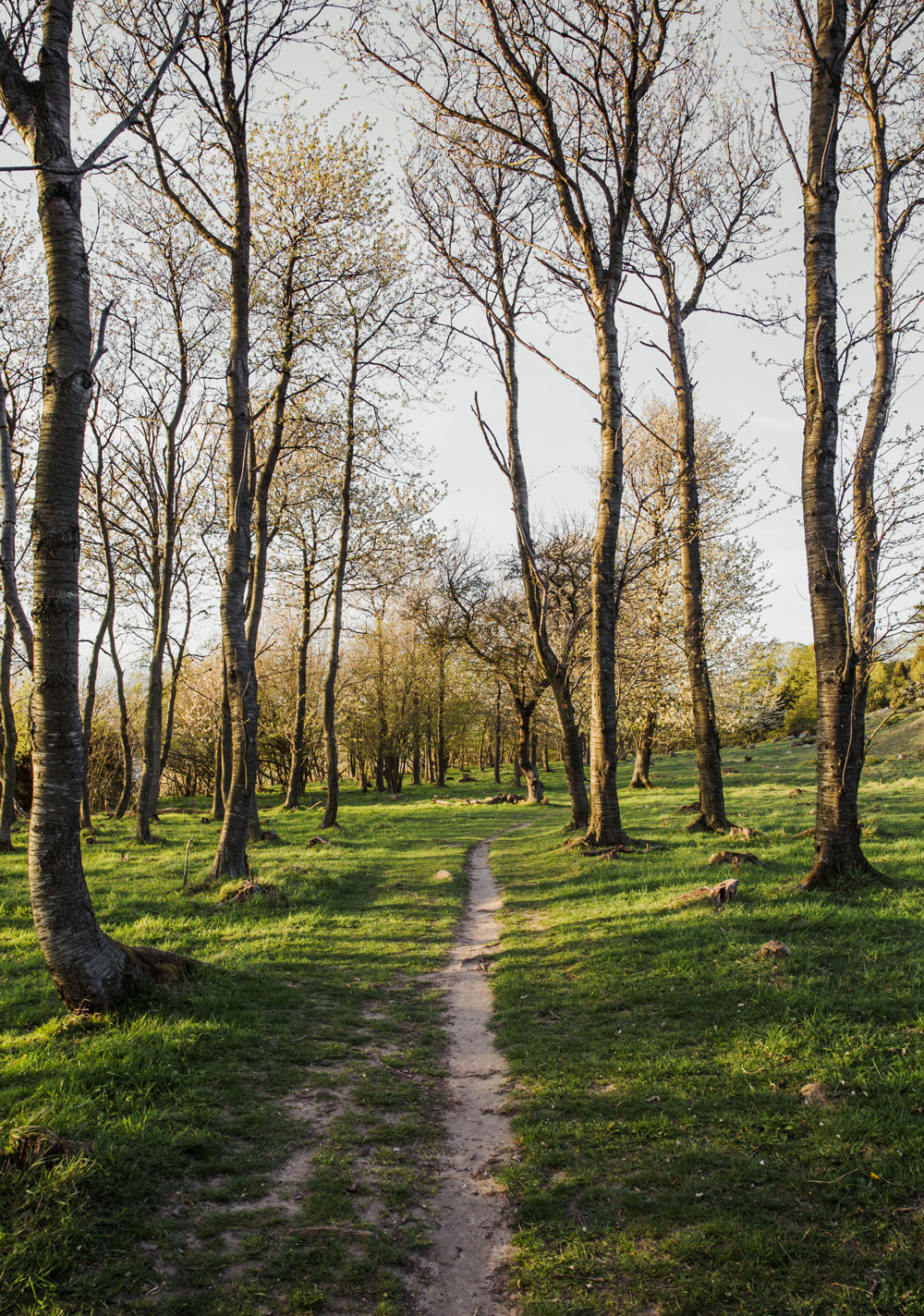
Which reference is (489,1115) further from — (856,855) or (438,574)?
(438,574)

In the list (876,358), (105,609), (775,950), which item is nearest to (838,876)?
(775,950)

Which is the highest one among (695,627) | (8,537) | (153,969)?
(8,537)

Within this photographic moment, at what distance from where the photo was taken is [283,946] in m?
8.18

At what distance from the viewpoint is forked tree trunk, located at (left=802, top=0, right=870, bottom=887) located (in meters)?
8.01

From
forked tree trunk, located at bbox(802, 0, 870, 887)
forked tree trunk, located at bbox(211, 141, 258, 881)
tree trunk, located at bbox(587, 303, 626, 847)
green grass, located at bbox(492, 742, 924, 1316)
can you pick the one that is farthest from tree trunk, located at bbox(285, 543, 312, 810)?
forked tree trunk, located at bbox(802, 0, 870, 887)

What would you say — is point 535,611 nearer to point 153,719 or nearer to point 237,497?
point 237,497

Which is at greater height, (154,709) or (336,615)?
(336,615)

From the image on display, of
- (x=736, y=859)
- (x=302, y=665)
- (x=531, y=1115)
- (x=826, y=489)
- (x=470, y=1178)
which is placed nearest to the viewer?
(x=470, y=1178)

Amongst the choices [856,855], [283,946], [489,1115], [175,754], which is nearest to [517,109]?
[856,855]

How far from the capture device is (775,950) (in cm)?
633

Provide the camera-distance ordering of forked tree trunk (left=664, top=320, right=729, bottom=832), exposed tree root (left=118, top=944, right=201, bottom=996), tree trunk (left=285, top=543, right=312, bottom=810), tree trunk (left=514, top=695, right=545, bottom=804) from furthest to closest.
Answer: tree trunk (left=514, top=695, right=545, bottom=804) < tree trunk (left=285, top=543, right=312, bottom=810) < forked tree trunk (left=664, top=320, right=729, bottom=832) < exposed tree root (left=118, top=944, right=201, bottom=996)

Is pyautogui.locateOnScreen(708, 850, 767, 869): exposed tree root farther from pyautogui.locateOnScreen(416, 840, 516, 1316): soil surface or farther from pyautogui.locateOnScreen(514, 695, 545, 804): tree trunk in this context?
pyautogui.locateOnScreen(514, 695, 545, 804): tree trunk

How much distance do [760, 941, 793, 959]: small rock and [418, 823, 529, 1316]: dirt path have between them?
8.68 ft

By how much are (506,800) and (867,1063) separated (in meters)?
26.3
